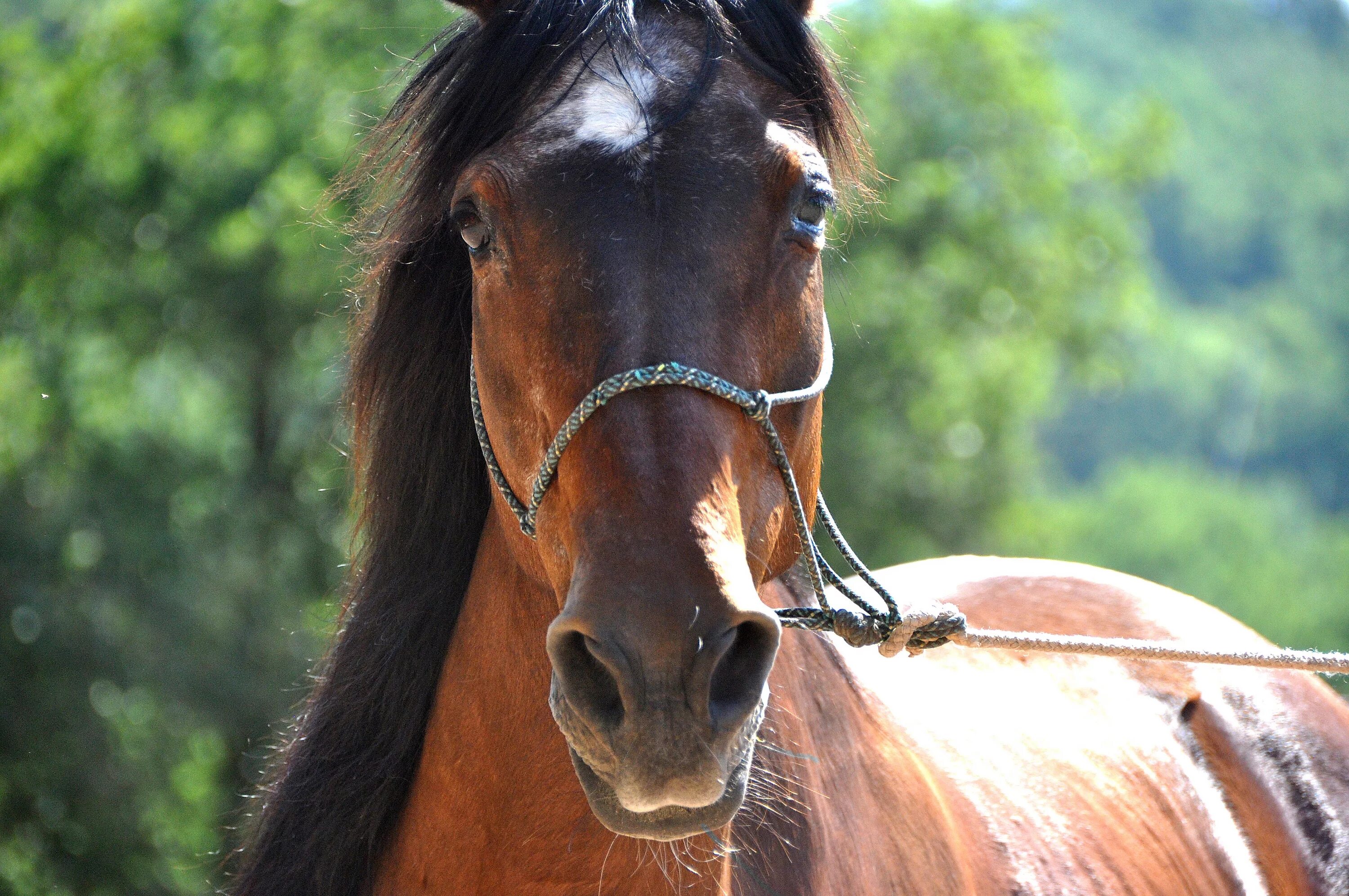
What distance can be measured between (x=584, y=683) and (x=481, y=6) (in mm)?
1329

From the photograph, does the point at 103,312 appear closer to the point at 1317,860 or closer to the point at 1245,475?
the point at 1317,860

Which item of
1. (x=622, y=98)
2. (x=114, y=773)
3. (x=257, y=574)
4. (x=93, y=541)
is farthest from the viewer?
(x=257, y=574)

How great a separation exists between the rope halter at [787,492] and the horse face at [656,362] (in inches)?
0.8

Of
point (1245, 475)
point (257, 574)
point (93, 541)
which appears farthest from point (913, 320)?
point (1245, 475)

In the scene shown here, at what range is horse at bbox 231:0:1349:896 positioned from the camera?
1.74 meters

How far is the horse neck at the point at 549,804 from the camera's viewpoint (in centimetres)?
213

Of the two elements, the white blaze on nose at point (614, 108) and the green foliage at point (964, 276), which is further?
the green foliage at point (964, 276)

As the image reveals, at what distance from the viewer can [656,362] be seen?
1863 millimetres

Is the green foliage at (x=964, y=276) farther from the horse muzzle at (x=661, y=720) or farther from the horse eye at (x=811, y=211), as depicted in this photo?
the horse muzzle at (x=661, y=720)

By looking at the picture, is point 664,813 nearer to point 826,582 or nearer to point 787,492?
point 787,492

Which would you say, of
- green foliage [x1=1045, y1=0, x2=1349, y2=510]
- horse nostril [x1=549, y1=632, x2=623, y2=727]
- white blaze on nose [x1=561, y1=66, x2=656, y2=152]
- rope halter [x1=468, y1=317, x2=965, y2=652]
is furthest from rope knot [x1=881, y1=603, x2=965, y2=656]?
green foliage [x1=1045, y1=0, x2=1349, y2=510]

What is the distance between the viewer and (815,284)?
225cm

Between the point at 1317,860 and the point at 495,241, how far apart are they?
2.96 metres

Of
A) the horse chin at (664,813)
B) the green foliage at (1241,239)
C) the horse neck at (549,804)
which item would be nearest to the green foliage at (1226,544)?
the green foliage at (1241,239)
